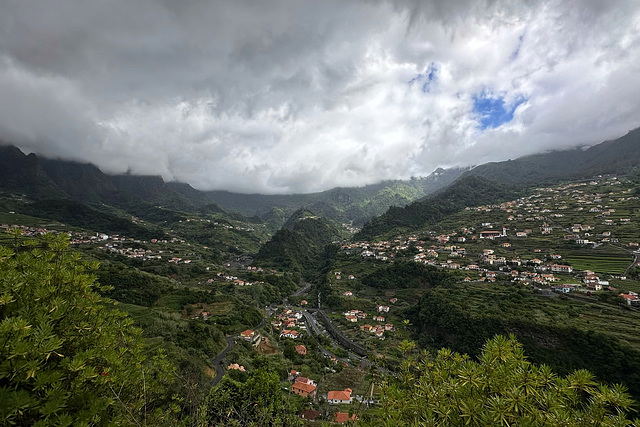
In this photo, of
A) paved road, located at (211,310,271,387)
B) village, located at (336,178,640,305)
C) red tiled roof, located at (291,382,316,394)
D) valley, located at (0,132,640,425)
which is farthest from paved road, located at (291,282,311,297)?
red tiled roof, located at (291,382,316,394)

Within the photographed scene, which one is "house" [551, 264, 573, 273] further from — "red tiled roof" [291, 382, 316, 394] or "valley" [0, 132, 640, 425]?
"red tiled roof" [291, 382, 316, 394]

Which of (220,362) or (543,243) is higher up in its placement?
(220,362)

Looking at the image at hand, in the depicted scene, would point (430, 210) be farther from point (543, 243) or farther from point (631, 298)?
point (631, 298)

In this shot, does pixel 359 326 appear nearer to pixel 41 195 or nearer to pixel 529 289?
pixel 529 289

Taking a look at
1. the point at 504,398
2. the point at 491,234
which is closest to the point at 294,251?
the point at 491,234

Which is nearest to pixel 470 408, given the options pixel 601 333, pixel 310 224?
pixel 601 333
